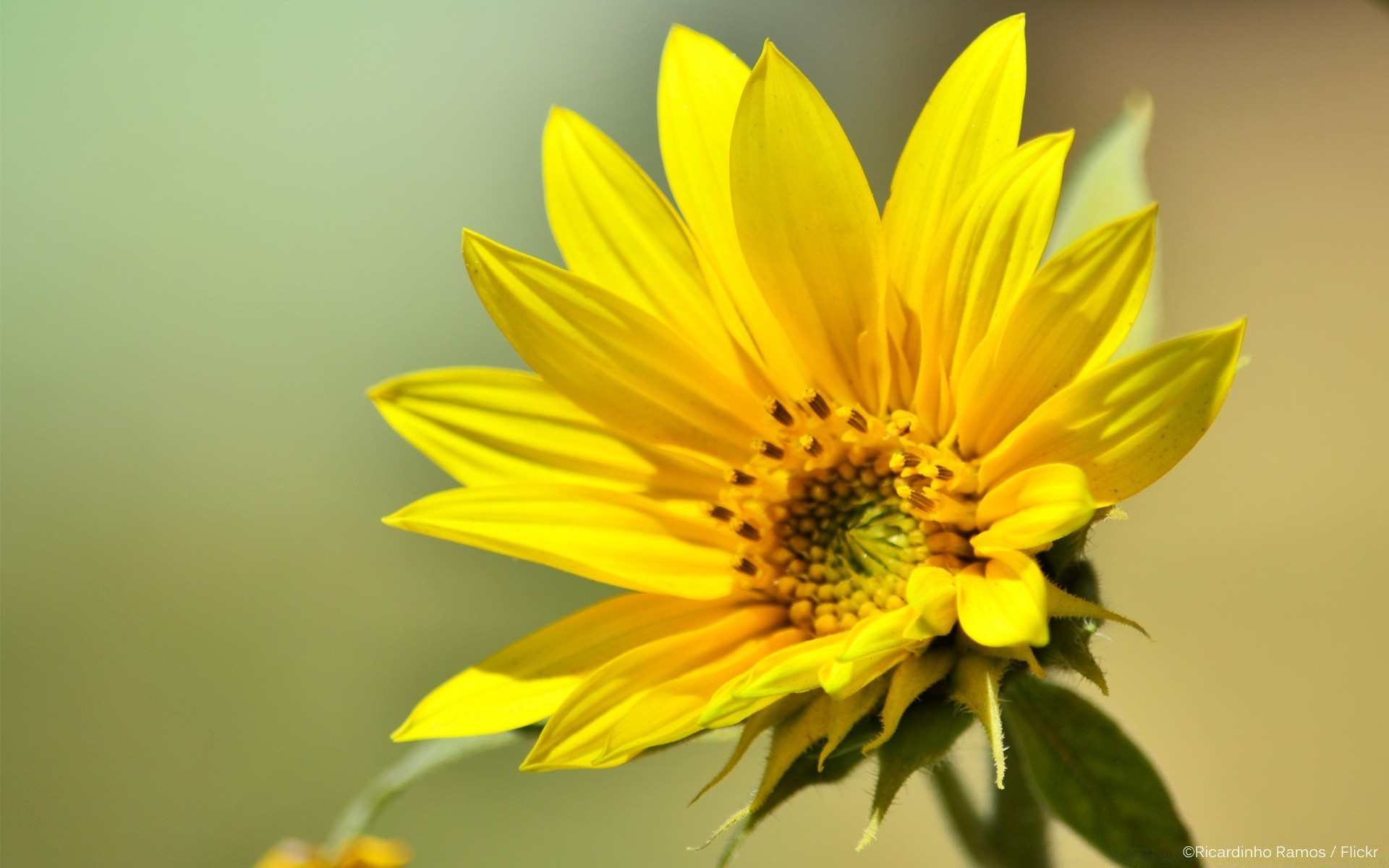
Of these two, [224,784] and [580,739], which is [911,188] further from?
[224,784]

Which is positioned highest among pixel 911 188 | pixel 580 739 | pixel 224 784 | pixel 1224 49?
pixel 1224 49

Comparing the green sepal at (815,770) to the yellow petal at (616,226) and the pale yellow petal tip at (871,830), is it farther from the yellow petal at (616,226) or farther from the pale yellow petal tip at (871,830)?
the yellow petal at (616,226)

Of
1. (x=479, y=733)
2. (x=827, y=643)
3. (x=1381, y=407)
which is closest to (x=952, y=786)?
(x=827, y=643)

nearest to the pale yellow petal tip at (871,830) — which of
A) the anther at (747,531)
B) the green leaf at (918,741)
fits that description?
Result: the green leaf at (918,741)

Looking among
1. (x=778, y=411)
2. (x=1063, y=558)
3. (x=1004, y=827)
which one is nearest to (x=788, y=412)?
(x=778, y=411)

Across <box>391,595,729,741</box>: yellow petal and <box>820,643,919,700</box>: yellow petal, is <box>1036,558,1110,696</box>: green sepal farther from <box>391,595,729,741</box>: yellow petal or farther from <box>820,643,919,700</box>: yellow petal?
<box>391,595,729,741</box>: yellow petal
